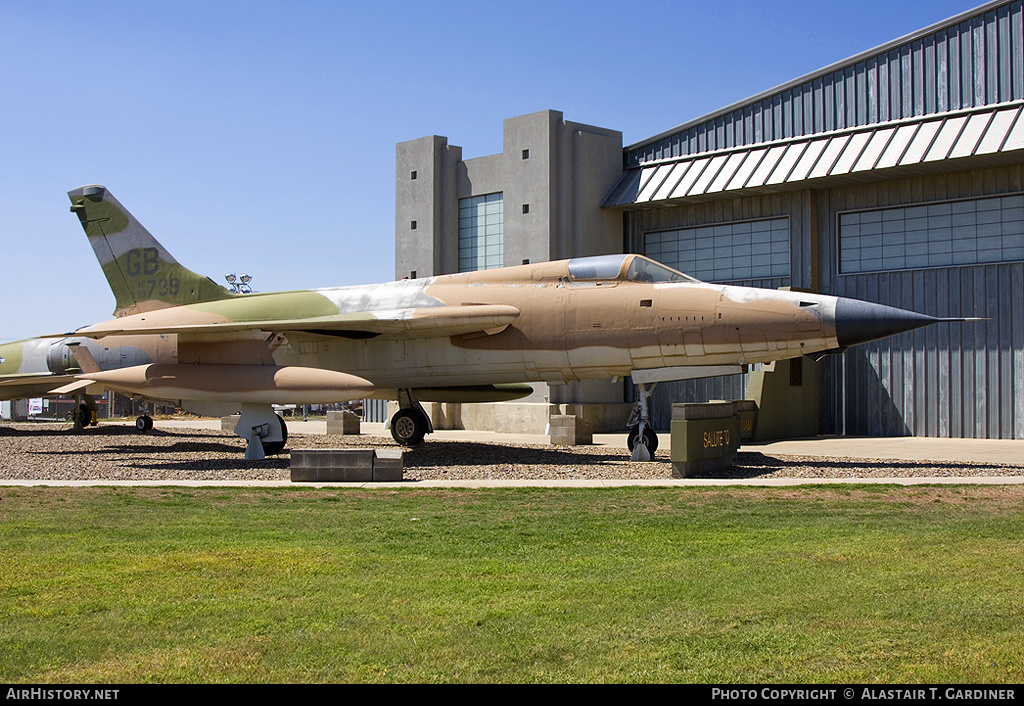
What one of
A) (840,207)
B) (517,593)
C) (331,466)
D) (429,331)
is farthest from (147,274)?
(840,207)

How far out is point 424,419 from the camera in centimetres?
2125

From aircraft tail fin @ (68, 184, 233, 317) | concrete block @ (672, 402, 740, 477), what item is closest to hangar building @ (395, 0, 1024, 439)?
concrete block @ (672, 402, 740, 477)

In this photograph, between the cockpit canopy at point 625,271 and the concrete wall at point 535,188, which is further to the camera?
the concrete wall at point 535,188

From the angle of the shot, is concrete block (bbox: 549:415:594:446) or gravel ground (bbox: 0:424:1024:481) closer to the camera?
gravel ground (bbox: 0:424:1024:481)

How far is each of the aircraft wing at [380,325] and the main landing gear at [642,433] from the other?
2.72m

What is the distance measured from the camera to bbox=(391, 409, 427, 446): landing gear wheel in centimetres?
2120

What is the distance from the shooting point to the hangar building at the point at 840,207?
24109 millimetres

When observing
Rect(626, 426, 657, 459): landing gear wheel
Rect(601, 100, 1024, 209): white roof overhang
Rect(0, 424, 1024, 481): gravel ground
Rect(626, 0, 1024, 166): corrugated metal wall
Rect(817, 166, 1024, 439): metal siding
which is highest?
Rect(626, 0, 1024, 166): corrugated metal wall

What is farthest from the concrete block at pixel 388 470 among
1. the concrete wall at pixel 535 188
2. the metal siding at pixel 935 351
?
the metal siding at pixel 935 351

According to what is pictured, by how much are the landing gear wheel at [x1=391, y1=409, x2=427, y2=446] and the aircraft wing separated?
11.0 feet

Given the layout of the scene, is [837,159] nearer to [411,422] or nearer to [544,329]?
[544,329]

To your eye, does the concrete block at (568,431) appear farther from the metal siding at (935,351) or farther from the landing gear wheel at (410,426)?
the metal siding at (935,351)

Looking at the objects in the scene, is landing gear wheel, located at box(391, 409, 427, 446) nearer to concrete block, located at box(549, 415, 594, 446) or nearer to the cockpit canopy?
concrete block, located at box(549, 415, 594, 446)

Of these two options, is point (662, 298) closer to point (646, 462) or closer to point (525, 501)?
point (646, 462)
